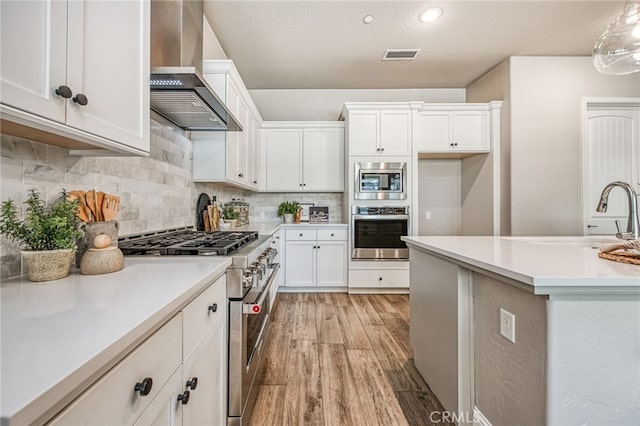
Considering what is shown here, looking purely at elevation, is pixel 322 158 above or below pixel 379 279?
above

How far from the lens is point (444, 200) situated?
4.45m

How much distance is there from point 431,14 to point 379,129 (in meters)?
1.35

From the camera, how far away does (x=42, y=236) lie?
0.94m

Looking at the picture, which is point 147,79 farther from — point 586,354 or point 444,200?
point 444,200

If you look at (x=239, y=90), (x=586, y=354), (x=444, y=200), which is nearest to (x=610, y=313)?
(x=586, y=354)

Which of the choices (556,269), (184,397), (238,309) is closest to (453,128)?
(556,269)

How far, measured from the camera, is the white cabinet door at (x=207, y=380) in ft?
3.09

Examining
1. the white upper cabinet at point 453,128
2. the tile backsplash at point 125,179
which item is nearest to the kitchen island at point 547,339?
the tile backsplash at point 125,179

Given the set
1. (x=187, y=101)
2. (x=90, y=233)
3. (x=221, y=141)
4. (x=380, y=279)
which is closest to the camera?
(x=90, y=233)

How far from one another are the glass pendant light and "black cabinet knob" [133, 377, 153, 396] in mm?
2826

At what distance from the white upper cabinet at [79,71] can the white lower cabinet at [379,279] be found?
308cm

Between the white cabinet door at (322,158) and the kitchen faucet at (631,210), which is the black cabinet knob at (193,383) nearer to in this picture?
the kitchen faucet at (631,210)

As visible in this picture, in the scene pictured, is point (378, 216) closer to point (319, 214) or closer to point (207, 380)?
point (319, 214)

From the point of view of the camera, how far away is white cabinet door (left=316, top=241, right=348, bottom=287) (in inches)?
153
